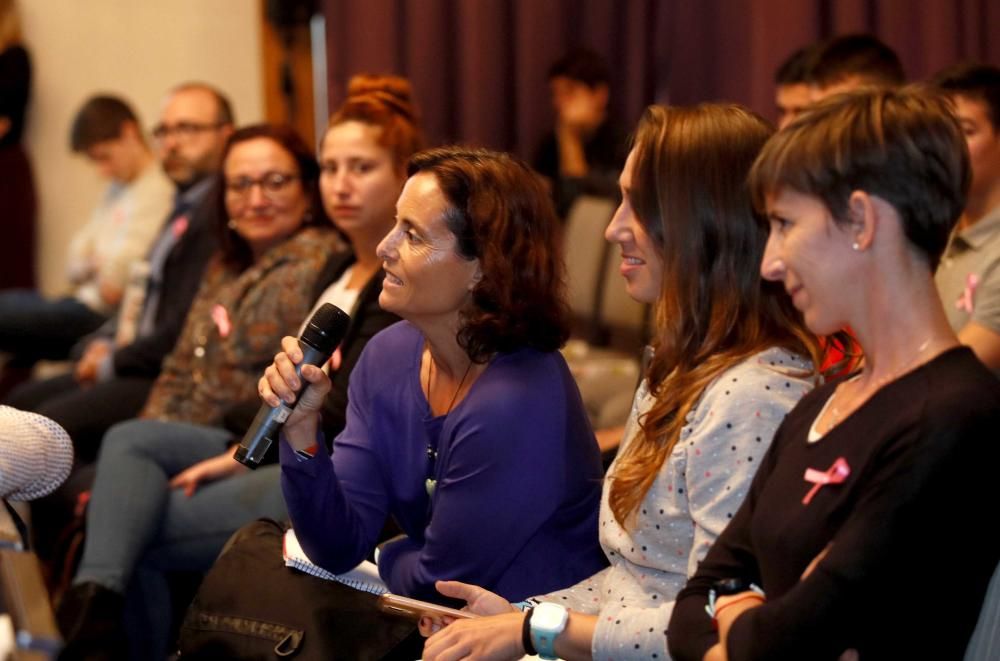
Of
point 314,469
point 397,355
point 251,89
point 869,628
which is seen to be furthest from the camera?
point 251,89

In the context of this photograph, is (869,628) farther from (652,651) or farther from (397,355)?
(397,355)

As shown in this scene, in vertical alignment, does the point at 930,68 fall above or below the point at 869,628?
above

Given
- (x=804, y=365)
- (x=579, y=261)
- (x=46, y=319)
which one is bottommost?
(x=46, y=319)

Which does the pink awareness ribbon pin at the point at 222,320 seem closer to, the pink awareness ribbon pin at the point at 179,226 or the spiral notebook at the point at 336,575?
the pink awareness ribbon pin at the point at 179,226

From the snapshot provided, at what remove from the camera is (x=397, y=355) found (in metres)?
2.13

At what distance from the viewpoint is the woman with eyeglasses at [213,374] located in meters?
2.66

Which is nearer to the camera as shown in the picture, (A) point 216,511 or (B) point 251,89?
(A) point 216,511

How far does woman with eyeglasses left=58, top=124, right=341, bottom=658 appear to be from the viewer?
8.72 ft

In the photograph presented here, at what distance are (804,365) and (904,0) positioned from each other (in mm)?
2746

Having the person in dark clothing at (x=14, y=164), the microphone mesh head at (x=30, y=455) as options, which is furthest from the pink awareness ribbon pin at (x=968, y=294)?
the person in dark clothing at (x=14, y=164)

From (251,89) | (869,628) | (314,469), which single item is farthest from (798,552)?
(251,89)

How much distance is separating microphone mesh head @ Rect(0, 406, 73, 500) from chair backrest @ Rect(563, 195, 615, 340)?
2.31m

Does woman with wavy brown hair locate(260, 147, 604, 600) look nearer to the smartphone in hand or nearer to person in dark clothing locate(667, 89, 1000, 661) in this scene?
the smartphone in hand

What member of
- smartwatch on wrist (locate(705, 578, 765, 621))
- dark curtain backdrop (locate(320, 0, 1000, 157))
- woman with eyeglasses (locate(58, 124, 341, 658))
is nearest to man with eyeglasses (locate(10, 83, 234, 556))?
woman with eyeglasses (locate(58, 124, 341, 658))
